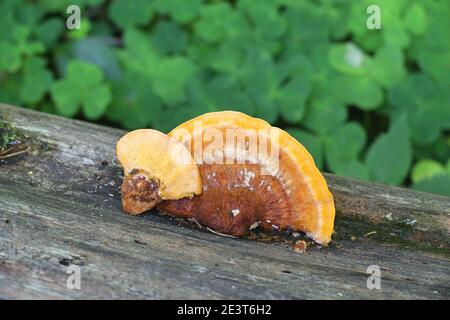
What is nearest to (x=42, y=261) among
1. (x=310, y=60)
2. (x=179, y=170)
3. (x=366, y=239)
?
(x=179, y=170)

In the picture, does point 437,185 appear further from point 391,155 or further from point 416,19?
point 416,19

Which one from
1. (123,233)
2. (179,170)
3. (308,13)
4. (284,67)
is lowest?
(123,233)

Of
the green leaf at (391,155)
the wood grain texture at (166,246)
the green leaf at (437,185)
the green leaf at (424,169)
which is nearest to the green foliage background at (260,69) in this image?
the green leaf at (424,169)

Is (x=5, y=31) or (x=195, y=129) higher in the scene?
(x=5, y=31)

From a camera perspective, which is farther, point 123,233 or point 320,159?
point 320,159

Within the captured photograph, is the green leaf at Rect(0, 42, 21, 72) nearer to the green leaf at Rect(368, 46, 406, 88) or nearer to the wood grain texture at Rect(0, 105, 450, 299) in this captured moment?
the wood grain texture at Rect(0, 105, 450, 299)
